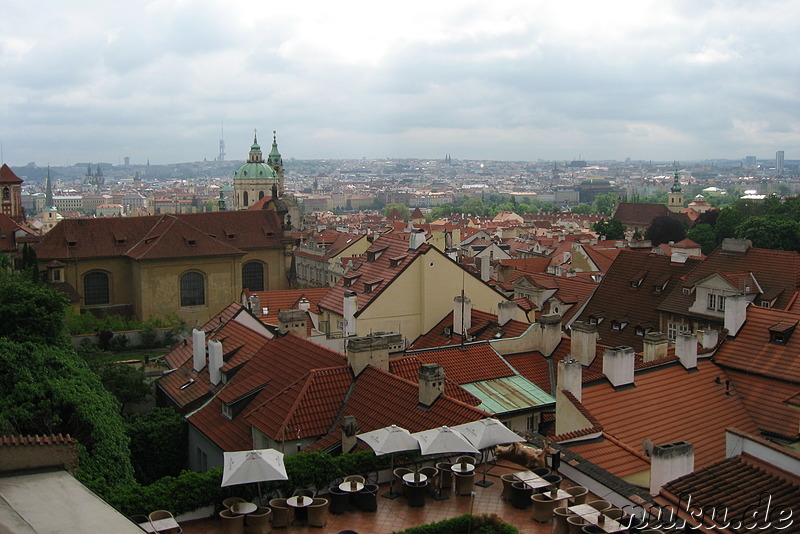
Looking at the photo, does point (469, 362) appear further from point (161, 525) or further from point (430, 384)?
point (161, 525)

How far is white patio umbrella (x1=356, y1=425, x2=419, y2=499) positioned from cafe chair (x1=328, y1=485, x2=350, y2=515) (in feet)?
3.22

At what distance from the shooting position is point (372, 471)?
1655 cm

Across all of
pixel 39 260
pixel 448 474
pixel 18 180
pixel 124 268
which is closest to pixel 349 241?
pixel 124 268

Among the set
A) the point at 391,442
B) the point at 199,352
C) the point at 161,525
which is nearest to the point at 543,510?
the point at 391,442

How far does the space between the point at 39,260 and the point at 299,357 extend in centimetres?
4084

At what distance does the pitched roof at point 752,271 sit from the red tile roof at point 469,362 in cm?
1407

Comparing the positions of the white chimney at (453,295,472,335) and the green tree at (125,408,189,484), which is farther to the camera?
the white chimney at (453,295,472,335)

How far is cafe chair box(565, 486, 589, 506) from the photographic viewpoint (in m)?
15.0

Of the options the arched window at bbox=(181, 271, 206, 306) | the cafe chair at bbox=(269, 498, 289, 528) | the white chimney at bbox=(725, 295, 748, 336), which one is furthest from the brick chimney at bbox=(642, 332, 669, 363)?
the arched window at bbox=(181, 271, 206, 306)

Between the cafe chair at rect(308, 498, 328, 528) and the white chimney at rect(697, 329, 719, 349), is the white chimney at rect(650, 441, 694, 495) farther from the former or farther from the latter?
the white chimney at rect(697, 329, 719, 349)

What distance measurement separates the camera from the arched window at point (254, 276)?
69.5 m

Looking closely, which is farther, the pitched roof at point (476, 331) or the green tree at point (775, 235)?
the green tree at point (775, 235)

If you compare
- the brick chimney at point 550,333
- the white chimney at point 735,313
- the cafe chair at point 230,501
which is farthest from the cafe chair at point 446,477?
the white chimney at point 735,313

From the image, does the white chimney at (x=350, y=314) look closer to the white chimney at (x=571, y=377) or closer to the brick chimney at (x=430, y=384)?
the brick chimney at (x=430, y=384)
